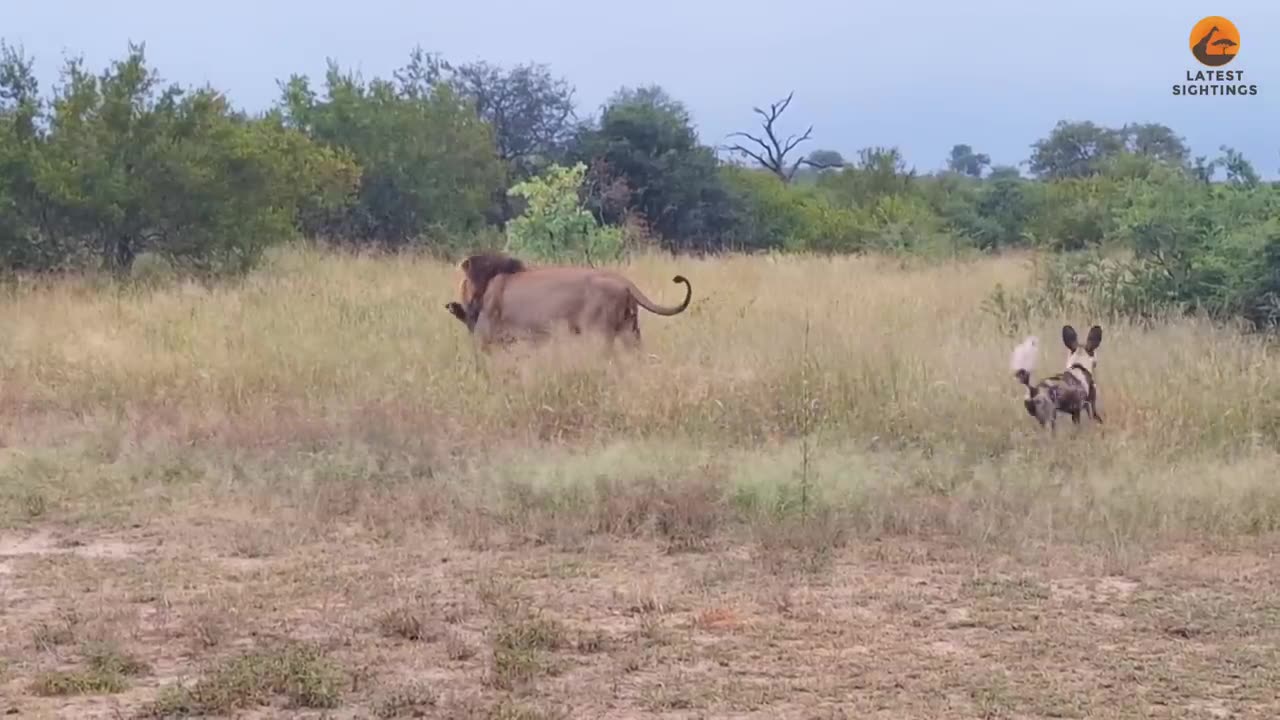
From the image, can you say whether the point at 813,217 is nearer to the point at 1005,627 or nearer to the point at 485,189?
the point at 485,189

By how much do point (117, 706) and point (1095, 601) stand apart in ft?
10.6

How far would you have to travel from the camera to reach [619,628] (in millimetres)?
5012

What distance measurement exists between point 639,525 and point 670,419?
1900 millimetres

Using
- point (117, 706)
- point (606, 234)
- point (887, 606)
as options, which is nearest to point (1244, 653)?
point (887, 606)

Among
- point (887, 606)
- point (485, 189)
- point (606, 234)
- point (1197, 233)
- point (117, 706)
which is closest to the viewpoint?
point (117, 706)

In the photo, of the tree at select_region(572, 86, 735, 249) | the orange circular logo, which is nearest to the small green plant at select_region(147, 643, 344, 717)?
the orange circular logo

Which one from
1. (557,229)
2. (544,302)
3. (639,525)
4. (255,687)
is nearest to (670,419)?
(639,525)

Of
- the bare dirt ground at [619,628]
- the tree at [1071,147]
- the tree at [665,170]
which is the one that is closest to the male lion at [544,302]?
the bare dirt ground at [619,628]

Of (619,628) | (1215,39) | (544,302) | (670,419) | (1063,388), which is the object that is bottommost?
(619,628)

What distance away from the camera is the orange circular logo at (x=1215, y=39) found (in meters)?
12.5

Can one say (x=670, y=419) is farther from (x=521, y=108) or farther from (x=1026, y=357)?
(x=521, y=108)

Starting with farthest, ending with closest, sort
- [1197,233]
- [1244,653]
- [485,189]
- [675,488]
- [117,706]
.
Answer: [485,189] < [1197,233] < [675,488] < [1244,653] < [117,706]

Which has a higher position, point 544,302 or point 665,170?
point 665,170

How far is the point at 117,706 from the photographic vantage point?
425cm
